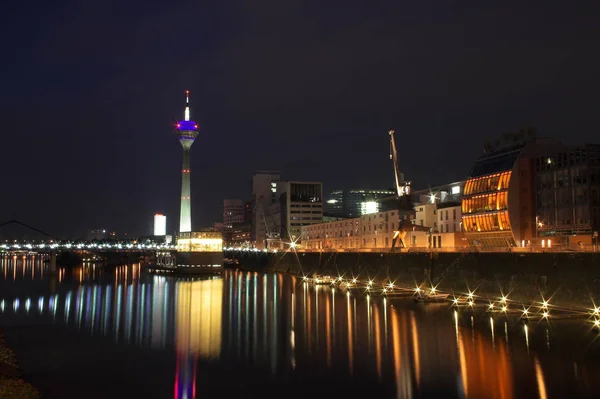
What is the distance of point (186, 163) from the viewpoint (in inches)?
5965

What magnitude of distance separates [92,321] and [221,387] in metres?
25.6

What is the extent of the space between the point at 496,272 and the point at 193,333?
28.8 m

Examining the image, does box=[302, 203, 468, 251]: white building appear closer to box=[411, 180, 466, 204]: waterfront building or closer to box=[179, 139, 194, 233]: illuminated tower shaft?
box=[411, 180, 466, 204]: waterfront building

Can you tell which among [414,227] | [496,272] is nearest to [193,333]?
[496,272]

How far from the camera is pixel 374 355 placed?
34.0 meters

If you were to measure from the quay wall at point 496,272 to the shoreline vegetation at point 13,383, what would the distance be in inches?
1485

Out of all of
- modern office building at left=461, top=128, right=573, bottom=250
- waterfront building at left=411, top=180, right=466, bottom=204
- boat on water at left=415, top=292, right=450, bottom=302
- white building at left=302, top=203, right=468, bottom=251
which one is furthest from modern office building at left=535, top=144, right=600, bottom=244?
waterfront building at left=411, top=180, right=466, bottom=204

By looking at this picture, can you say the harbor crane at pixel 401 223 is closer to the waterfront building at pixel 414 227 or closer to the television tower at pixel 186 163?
the waterfront building at pixel 414 227

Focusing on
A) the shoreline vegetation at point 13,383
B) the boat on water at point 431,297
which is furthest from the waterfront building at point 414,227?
the shoreline vegetation at point 13,383

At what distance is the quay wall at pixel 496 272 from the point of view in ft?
144

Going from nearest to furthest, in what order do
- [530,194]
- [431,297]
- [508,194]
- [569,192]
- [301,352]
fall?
1. [301,352]
2. [431,297]
3. [569,192]
4. [530,194]
5. [508,194]

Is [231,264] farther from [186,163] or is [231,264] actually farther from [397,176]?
[397,176]

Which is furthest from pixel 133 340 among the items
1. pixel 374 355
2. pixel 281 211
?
pixel 281 211

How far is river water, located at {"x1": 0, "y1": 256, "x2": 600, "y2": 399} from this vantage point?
1070 inches
